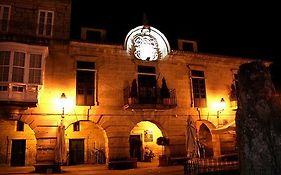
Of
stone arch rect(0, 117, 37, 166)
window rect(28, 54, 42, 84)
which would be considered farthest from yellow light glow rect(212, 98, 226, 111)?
stone arch rect(0, 117, 37, 166)

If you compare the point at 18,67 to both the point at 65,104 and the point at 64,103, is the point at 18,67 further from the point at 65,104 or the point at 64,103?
the point at 65,104

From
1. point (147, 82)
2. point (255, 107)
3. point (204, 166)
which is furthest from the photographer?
point (147, 82)

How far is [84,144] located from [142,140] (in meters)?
5.39

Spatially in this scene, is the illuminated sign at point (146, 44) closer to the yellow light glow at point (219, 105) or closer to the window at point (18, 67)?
the yellow light glow at point (219, 105)

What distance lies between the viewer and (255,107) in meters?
7.72

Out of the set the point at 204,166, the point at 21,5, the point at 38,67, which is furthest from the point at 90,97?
the point at 204,166

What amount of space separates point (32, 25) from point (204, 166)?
14.5 metres

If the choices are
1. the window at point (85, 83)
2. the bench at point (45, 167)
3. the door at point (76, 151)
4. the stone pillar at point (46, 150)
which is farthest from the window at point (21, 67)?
the door at point (76, 151)

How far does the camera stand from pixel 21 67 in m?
16.5

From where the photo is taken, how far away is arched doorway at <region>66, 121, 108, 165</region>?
22906 mm

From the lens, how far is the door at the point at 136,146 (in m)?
24.2

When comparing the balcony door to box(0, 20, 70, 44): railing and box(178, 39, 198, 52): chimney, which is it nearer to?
box(178, 39, 198, 52): chimney

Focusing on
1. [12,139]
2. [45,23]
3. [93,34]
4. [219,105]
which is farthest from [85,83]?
[219,105]

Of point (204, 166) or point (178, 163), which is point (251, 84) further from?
point (178, 163)
